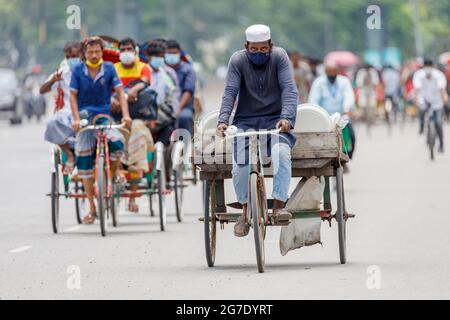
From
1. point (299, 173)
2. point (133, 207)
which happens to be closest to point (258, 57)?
point (299, 173)

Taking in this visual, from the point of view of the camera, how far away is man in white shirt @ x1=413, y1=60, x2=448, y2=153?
31.5m

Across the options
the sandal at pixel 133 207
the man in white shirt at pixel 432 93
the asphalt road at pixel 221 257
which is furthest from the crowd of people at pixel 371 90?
the sandal at pixel 133 207

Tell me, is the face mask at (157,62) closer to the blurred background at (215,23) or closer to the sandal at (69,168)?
the sandal at (69,168)

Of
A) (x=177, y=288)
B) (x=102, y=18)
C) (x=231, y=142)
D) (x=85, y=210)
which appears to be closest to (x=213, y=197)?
(x=231, y=142)

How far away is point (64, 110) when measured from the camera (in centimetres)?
1738

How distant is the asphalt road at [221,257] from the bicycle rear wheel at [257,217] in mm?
144

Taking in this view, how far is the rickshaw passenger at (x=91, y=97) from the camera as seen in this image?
54.9ft

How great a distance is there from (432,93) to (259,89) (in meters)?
19.3

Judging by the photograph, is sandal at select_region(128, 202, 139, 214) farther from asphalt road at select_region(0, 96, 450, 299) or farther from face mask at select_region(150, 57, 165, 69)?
face mask at select_region(150, 57, 165, 69)

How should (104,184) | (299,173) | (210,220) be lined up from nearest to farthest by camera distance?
(210,220)
(299,173)
(104,184)

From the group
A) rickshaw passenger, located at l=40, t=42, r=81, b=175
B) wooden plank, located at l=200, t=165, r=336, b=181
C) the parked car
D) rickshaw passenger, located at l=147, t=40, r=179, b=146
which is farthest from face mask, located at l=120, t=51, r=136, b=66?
the parked car

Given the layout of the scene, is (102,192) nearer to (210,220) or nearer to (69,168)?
(69,168)

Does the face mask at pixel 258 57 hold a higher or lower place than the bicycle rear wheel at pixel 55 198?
higher
